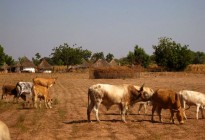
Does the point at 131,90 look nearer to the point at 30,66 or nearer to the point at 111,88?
the point at 111,88

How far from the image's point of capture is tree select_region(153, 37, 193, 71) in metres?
81.4

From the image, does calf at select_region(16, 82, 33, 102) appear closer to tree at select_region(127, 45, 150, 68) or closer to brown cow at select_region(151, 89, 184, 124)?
brown cow at select_region(151, 89, 184, 124)

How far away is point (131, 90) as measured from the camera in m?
15.8

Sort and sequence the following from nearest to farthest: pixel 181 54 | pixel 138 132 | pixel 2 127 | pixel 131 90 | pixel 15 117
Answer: pixel 2 127, pixel 138 132, pixel 131 90, pixel 15 117, pixel 181 54

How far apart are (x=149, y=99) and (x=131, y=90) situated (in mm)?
1016

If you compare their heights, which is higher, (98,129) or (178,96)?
(178,96)

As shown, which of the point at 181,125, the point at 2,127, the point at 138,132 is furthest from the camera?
the point at 181,125

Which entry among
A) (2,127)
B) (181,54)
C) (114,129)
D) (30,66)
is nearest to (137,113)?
(114,129)

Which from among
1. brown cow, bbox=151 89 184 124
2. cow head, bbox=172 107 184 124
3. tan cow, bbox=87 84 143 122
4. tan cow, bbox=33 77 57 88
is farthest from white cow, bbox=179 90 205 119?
tan cow, bbox=33 77 57 88

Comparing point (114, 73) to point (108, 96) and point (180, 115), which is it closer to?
point (108, 96)

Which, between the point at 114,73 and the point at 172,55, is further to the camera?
the point at 172,55

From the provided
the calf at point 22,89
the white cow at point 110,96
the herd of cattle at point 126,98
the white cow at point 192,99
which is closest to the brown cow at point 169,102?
the herd of cattle at point 126,98

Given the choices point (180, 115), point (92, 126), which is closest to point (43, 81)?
point (92, 126)

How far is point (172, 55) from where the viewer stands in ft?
268
